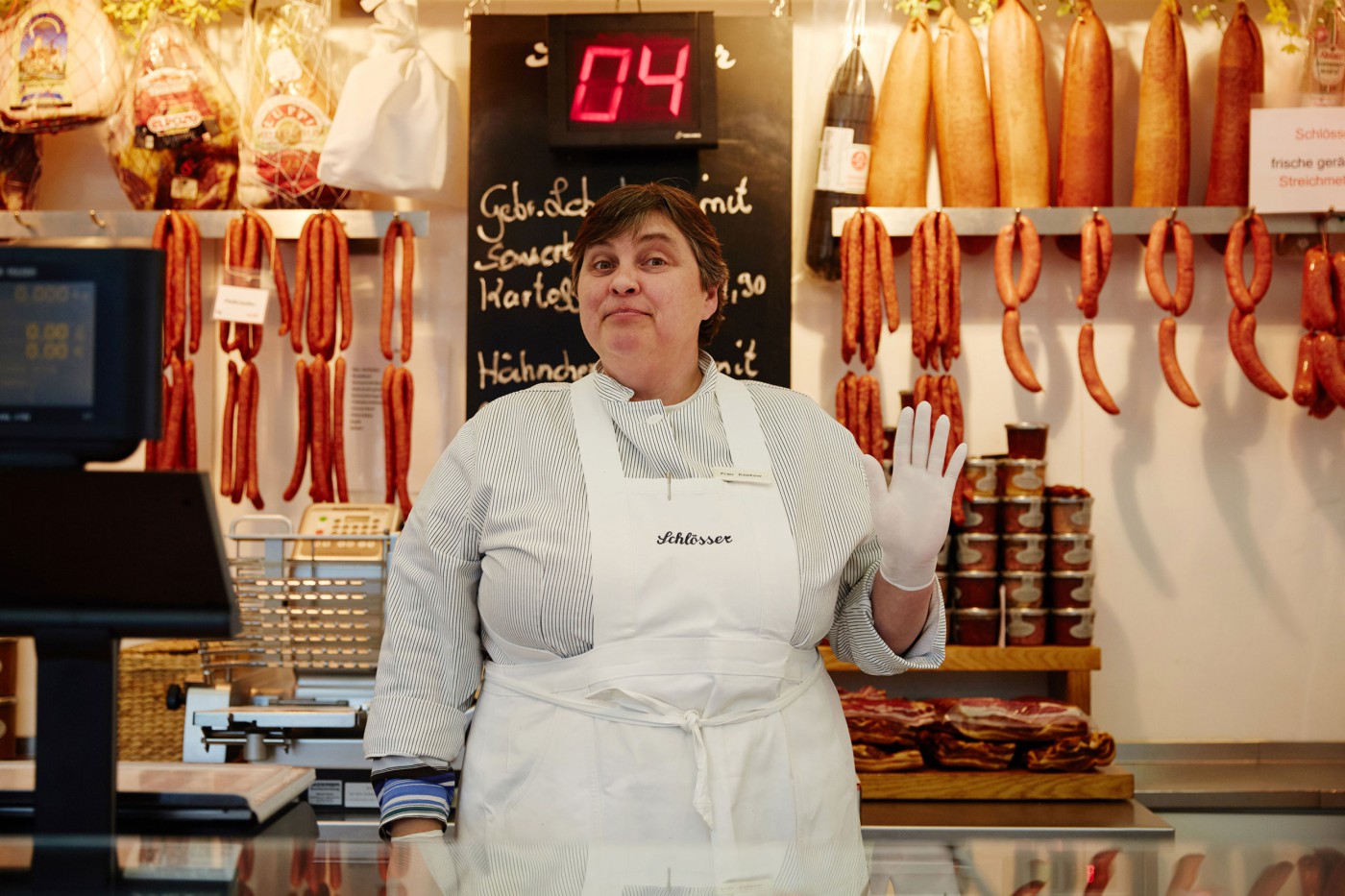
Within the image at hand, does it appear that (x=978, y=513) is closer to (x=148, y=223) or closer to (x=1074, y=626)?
(x=1074, y=626)

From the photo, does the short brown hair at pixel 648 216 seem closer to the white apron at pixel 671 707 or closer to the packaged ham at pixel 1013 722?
the white apron at pixel 671 707

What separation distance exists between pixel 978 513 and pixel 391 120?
1904 millimetres

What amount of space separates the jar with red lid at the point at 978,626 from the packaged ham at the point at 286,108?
2122 mm

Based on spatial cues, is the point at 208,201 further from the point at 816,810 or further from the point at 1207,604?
the point at 1207,604

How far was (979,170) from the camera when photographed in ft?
12.2

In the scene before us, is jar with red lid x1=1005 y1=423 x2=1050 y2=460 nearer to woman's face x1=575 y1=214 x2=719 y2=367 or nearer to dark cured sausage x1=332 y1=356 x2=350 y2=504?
woman's face x1=575 y1=214 x2=719 y2=367

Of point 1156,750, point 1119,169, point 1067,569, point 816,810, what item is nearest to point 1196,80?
point 1119,169

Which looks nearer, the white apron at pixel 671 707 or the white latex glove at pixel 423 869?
the white latex glove at pixel 423 869

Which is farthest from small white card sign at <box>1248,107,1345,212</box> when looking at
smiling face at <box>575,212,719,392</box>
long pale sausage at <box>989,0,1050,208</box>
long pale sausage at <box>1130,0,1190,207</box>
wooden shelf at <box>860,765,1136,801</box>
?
smiling face at <box>575,212,719,392</box>

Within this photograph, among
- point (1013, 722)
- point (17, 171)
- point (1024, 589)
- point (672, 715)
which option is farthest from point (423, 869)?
point (17, 171)

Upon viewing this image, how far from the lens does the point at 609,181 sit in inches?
151

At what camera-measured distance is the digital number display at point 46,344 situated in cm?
107

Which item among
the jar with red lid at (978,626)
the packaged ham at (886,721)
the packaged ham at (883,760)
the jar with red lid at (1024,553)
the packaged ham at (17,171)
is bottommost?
the packaged ham at (883,760)

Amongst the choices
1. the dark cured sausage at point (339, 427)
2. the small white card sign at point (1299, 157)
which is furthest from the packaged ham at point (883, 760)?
the small white card sign at point (1299, 157)
